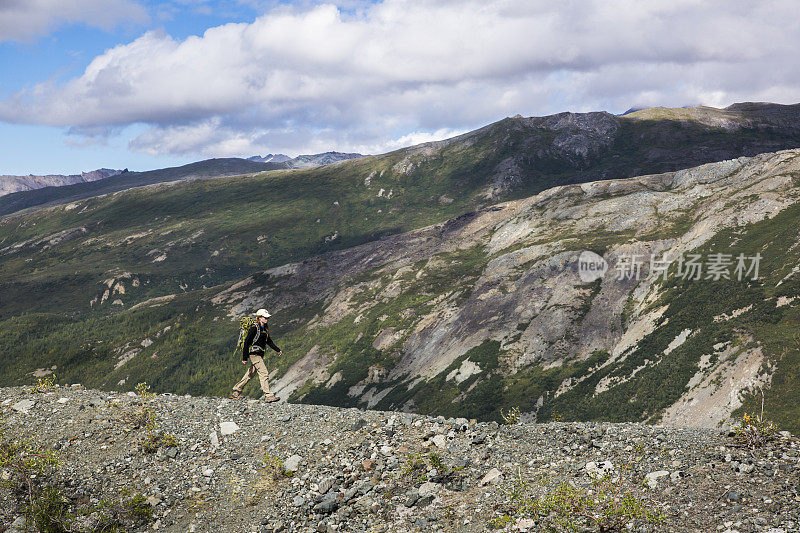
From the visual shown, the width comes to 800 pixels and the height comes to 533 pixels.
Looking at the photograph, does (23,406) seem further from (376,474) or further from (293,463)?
(376,474)

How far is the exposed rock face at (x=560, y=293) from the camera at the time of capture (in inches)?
2778

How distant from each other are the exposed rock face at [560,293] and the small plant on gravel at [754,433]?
125 feet

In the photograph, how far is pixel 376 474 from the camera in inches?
595

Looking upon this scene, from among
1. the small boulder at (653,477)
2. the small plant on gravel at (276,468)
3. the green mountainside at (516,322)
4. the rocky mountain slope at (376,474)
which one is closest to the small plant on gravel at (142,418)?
the rocky mountain slope at (376,474)

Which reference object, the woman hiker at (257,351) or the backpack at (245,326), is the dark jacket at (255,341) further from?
the backpack at (245,326)

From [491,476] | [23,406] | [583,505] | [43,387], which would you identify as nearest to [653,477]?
[583,505]

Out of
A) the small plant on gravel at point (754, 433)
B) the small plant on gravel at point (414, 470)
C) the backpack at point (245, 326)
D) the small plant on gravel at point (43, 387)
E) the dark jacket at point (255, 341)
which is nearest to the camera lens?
the small plant on gravel at point (754, 433)

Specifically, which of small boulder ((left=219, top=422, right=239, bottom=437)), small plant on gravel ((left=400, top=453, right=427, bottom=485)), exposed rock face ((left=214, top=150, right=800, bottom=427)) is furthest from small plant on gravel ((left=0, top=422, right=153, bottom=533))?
exposed rock face ((left=214, top=150, right=800, bottom=427))

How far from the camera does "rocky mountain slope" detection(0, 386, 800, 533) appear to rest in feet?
39.0

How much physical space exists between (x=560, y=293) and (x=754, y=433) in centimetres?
8320

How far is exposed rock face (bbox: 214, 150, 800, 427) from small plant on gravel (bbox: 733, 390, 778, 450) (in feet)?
125

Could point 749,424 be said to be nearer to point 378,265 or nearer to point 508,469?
point 508,469

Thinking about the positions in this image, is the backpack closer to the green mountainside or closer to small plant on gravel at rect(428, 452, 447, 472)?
small plant on gravel at rect(428, 452, 447, 472)

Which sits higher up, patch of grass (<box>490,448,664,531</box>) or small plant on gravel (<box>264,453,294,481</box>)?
patch of grass (<box>490,448,664,531</box>)
